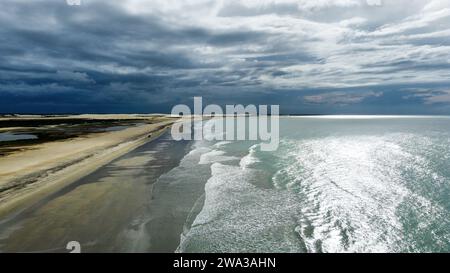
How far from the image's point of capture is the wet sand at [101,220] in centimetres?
1022

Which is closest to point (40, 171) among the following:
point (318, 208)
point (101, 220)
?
point (101, 220)

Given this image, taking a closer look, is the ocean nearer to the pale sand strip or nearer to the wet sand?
the wet sand

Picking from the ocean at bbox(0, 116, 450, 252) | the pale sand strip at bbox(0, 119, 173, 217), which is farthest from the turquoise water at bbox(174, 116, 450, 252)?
the pale sand strip at bbox(0, 119, 173, 217)

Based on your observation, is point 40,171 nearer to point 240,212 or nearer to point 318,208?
point 240,212

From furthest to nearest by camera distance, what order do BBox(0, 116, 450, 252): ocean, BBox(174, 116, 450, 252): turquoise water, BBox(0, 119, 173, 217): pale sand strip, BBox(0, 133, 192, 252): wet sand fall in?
BBox(0, 119, 173, 217): pale sand strip < BBox(174, 116, 450, 252): turquoise water < BBox(0, 116, 450, 252): ocean < BBox(0, 133, 192, 252): wet sand

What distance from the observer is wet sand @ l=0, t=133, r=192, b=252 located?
10219 millimetres

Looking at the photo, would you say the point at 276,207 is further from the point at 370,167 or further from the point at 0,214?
the point at 370,167

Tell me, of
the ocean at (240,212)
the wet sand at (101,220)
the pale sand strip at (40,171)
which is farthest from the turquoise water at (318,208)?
the pale sand strip at (40,171)

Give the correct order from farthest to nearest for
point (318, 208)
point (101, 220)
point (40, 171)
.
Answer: point (40, 171), point (318, 208), point (101, 220)

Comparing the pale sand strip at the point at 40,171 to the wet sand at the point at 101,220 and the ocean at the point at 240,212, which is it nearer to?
the wet sand at the point at 101,220

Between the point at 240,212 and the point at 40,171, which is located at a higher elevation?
the point at 40,171

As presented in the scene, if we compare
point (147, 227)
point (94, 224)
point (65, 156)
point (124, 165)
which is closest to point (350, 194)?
point (147, 227)

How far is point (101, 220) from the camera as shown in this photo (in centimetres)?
1234
